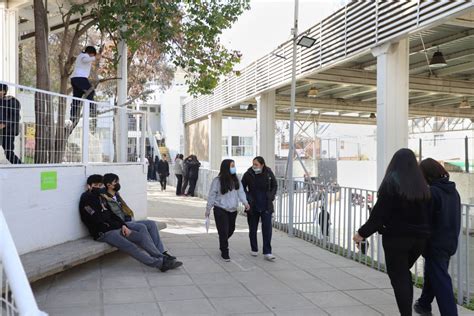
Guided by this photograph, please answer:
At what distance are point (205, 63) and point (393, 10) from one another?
5182 millimetres

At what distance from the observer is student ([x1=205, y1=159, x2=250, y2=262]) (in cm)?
706

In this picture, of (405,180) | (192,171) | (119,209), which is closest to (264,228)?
(119,209)

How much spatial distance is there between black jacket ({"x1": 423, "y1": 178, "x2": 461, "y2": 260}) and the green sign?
4521 millimetres

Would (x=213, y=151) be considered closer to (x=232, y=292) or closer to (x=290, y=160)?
(x=290, y=160)

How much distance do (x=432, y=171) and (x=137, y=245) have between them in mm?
3842

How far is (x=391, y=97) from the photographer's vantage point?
8125 mm

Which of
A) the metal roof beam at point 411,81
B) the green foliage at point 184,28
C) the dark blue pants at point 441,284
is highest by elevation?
the green foliage at point 184,28

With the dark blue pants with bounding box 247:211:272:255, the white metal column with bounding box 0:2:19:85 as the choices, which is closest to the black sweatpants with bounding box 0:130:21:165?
the dark blue pants with bounding box 247:211:272:255

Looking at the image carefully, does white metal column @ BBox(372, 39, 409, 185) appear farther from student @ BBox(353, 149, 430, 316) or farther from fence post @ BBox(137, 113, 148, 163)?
fence post @ BBox(137, 113, 148, 163)

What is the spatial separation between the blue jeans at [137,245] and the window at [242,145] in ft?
125

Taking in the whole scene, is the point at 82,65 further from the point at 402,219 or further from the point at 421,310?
the point at 421,310

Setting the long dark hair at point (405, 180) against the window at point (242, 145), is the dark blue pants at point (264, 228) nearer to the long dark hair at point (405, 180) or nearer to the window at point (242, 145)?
the long dark hair at point (405, 180)

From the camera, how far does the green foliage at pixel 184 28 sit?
28.0 ft

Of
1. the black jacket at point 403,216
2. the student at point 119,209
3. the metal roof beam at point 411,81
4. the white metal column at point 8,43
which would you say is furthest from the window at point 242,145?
the black jacket at point 403,216
